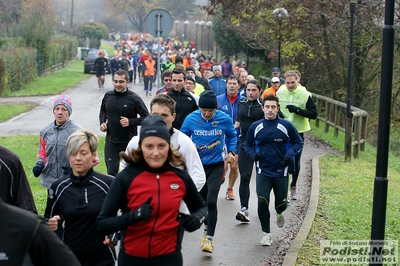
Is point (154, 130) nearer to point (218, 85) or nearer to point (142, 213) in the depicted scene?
point (142, 213)

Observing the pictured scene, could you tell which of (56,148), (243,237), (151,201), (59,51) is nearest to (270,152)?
(243,237)

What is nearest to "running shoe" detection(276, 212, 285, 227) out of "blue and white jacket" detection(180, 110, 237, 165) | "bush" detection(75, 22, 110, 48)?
"blue and white jacket" detection(180, 110, 237, 165)

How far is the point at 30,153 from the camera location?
15.6 metres

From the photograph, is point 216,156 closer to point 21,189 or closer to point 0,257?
point 21,189

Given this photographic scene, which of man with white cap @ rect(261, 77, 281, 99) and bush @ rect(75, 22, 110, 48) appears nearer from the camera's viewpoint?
man with white cap @ rect(261, 77, 281, 99)

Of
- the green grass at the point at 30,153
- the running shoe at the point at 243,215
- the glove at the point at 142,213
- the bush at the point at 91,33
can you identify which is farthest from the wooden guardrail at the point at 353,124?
the bush at the point at 91,33

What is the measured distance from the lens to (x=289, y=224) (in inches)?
380

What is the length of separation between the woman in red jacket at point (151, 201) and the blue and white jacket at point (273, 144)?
3.74 m

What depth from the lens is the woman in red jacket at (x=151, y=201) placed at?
4578 mm

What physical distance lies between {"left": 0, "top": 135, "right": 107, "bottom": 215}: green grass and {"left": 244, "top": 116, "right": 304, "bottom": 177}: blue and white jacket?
364 cm

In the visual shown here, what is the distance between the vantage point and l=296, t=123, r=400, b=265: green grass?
8.58 m

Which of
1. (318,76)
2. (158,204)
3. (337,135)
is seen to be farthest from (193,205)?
(318,76)

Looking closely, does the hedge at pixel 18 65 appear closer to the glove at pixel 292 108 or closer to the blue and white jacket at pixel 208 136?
the glove at pixel 292 108

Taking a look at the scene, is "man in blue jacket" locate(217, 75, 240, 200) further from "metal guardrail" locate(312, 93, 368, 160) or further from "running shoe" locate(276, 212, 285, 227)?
"metal guardrail" locate(312, 93, 368, 160)
